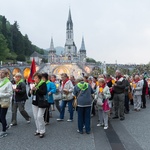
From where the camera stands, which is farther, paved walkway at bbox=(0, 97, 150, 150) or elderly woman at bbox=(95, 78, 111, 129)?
elderly woman at bbox=(95, 78, 111, 129)

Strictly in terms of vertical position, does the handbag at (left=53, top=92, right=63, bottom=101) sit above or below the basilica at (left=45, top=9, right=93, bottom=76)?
below

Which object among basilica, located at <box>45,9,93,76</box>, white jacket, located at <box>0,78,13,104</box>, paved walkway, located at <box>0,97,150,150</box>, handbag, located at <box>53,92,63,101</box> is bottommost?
paved walkway, located at <box>0,97,150,150</box>

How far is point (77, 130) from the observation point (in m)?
7.07

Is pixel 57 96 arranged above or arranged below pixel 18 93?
below

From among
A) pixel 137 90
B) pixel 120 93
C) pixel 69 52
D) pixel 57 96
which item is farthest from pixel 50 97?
pixel 69 52

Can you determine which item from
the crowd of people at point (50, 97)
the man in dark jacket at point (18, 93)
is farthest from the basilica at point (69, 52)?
the man in dark jacket at point (18, 93)

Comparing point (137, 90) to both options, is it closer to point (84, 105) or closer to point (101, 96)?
point (101, 96)

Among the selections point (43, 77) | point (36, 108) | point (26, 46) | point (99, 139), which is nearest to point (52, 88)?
point (43, 77)

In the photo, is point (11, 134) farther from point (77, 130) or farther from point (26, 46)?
point (26, 46)

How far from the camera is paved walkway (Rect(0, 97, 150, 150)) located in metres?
5.54

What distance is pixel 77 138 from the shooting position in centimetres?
627

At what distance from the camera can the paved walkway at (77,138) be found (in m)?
5.54

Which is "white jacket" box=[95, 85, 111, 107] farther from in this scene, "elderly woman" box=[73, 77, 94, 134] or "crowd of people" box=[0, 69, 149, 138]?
"elderly woman" box=[73, 77, 94, 134]

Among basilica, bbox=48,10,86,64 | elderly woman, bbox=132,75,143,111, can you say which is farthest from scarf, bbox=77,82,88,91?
basilica, bbox=48,10,86,64
